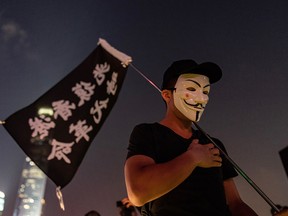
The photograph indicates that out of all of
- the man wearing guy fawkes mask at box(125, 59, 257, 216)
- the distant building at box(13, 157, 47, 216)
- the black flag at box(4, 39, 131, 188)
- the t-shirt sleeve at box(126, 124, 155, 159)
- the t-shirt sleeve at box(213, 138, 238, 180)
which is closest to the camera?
the man wearing guy fawkes mask at box(125, 59, 257, 216)

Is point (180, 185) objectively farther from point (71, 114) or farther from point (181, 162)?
point (71, 114)

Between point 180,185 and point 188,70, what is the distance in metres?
0.89

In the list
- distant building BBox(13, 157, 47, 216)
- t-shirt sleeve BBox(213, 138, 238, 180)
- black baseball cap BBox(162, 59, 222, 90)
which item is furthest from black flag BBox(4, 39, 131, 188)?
distant building BBox(13, 157, 47, 216)

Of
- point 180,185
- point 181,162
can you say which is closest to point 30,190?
point 180,185

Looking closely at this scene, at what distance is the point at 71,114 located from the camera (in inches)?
152

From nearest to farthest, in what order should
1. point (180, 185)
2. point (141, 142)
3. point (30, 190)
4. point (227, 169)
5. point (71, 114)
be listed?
1. point (180, 185)
2. point (141, 142)
3. point (227, 169)
4. point (71, 114)
5. point (30, 190)

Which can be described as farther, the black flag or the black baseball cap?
the black flag

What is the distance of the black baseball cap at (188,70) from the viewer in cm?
236

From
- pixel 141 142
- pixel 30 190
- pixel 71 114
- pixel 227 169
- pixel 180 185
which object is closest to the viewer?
pixel 180 185

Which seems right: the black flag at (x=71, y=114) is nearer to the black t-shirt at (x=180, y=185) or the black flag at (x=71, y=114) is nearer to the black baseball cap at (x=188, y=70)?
the black baseball cap at (x=188, y=70)

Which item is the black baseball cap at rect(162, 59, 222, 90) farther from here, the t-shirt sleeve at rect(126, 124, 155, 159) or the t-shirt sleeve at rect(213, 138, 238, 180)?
the t-shirt sleeve at rect(213, 138, 238, 180)

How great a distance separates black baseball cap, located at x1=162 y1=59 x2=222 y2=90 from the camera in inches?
92.9

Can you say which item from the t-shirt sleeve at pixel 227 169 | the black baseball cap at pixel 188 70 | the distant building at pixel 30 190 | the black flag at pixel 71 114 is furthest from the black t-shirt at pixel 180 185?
the distant building at pixel 30 190

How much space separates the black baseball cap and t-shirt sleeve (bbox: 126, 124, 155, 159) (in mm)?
471
